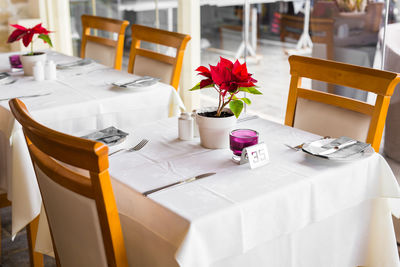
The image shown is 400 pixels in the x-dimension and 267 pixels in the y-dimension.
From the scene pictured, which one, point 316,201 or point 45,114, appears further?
point 45,114

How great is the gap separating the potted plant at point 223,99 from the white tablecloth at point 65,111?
1.99 feet

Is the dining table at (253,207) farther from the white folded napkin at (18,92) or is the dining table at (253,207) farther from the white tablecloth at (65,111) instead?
the white folded napkin at (18,92)

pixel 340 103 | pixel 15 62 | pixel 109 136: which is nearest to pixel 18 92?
Answer: pixel 15 62

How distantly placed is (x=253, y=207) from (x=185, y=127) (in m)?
0.52

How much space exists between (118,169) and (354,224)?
0.78 meters

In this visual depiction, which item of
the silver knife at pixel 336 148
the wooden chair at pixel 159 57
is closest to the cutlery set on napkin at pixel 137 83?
the wooden chair at pixel 159 57

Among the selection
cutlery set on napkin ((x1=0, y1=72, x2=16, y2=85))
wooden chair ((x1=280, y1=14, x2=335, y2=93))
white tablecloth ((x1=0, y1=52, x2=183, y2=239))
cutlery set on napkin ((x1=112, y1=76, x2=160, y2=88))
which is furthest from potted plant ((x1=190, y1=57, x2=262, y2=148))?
wooden chair ((x1=280, y1=14, x2=335, y2=93))

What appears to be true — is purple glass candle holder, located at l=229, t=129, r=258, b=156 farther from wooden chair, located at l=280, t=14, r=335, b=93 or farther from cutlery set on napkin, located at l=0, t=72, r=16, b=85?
wooden chair, located at l=280, t=14, r=335, b=93

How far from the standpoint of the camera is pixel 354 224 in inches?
66.4

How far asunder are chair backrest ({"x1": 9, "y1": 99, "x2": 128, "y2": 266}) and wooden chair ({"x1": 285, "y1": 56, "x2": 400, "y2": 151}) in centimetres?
103

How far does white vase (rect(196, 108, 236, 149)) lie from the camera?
1.66 meters

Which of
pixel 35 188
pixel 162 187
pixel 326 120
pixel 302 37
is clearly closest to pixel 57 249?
pixel 162 187

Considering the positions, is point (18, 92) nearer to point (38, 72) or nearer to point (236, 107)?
point (38, 72)

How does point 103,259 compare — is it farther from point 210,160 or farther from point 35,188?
point 35,188
